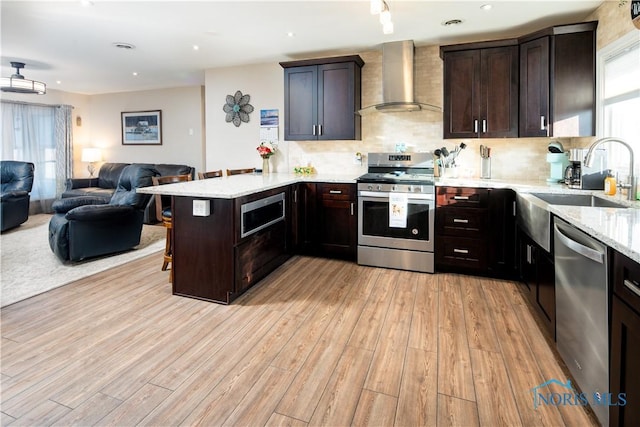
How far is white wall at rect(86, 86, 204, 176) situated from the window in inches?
247

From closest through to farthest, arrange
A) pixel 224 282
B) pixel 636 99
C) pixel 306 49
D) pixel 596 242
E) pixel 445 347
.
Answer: pixel 596 242 → pixel 445 347 → pixel 636 99 → pixel 224 282 → pixel 306 49

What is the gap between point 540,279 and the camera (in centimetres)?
253

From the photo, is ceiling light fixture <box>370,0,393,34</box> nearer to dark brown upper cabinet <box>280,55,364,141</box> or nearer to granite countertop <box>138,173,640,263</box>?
dark brown upper cabinet <box>280,55,364,141</box>

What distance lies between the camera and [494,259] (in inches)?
142

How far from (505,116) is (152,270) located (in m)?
4.09

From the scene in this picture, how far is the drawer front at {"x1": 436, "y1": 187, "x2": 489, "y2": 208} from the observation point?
361cm

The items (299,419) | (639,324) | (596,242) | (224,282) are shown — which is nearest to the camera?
(639,324)

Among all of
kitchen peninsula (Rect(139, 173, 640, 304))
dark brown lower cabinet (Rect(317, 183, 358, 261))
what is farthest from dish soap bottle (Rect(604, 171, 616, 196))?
dark brown lower cabinet (Rect(317, 183, 358, 261))

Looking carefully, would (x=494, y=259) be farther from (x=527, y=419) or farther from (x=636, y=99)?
(x=527, y=419)

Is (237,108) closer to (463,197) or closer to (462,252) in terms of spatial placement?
(463,197)

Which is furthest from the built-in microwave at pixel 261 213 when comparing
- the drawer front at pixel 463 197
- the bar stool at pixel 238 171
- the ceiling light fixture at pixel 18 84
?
the ceiling light fixture at pixel 18 84

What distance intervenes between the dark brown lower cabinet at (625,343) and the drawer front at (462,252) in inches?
88.7

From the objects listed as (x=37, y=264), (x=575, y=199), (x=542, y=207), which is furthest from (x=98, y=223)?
(x=575, y=199)

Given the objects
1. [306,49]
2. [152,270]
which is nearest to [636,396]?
[152,270]
